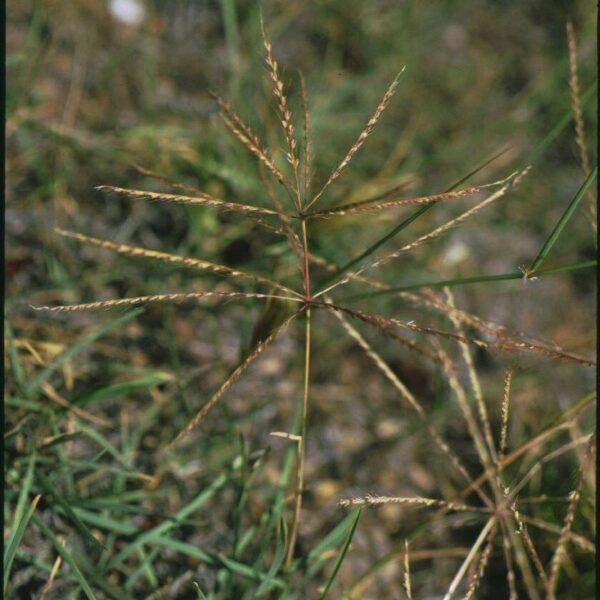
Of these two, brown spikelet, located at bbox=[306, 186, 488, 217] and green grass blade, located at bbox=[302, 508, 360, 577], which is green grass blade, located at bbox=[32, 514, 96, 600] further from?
brown spikelet, located at bbox=[306, 186, 488, 217]

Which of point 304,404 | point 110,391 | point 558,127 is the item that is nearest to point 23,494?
point 110,391

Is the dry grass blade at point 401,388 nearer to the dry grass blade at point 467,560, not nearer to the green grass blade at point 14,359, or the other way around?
the dry grass blade at point 467,560

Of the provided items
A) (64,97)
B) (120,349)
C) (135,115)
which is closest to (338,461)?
(120,349)

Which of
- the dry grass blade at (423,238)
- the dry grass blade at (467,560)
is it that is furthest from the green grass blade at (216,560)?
the dry grass blade at (423,238)

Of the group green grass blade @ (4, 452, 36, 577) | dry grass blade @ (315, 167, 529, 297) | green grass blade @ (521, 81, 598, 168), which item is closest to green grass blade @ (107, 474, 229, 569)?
green grass blade @ (4, 452, 36, 577)

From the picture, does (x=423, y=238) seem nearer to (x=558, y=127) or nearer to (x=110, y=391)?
(x=558, y=127)

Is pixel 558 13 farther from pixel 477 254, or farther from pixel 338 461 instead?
pixel 338 461
